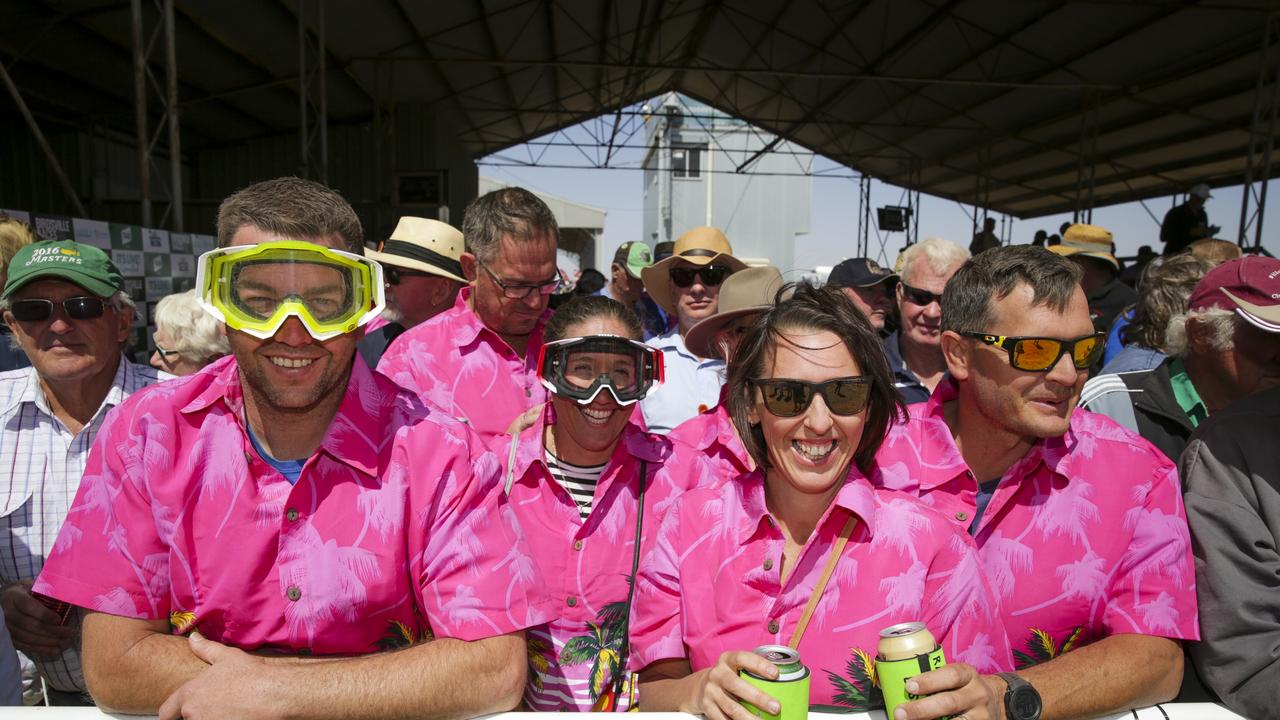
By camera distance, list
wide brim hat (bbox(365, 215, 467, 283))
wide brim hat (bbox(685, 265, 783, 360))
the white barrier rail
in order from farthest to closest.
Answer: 1. wide brim hat (bbox(365, 215, 467, 283))
2. wide brim hat (bbox(685, 265, 783, 360))
3. the white barrier rail

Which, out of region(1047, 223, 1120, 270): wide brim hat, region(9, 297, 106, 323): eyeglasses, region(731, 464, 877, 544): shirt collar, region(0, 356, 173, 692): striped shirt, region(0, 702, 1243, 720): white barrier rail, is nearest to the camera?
region(0, 702, 1243, 720): white barrier rail

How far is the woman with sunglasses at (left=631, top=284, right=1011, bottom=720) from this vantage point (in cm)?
167

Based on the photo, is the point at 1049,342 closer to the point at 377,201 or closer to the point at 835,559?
the point at 835,559

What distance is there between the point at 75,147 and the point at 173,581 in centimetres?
1726

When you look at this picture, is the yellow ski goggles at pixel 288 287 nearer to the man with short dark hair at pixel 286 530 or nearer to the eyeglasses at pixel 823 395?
the man with short dark hair at pixel 286 530

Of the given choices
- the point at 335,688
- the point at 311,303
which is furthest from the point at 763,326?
the point at 335,688

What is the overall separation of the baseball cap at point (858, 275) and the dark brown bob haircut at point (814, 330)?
8.36ft

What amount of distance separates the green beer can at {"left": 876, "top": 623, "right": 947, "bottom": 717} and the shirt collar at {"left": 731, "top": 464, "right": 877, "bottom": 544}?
0.35m

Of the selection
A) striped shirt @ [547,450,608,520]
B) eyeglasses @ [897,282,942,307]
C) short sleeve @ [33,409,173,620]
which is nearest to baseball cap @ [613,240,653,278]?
eyeglasses @ [897,282,942,307]

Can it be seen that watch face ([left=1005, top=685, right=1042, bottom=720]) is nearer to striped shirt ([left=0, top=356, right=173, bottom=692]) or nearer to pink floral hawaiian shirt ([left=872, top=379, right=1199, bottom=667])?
pink floral hawaiian shirt ([left=872, top=379, right=1199, bottom=667])

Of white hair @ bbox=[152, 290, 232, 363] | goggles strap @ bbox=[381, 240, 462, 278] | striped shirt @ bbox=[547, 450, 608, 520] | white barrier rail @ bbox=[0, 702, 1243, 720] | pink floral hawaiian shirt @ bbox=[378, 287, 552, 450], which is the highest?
goggles strap @ bbox=[381, 240, 462, 278]

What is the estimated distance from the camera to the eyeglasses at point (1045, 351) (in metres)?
2.01

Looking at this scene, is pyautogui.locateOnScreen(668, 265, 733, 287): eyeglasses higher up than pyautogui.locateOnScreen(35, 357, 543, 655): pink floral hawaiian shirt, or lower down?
higher up

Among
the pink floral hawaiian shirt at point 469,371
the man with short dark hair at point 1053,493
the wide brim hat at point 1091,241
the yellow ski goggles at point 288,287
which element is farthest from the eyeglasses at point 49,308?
the wide brim hat at point 1091,241
